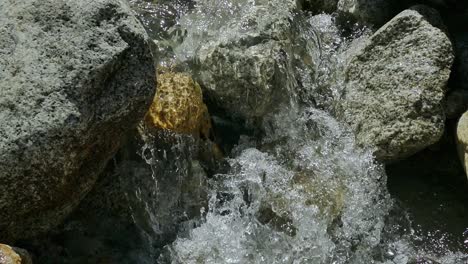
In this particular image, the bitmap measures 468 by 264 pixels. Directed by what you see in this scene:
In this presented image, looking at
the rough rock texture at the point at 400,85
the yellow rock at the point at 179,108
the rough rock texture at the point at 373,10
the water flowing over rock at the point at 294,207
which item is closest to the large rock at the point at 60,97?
the yellow rock at the point at 179,108

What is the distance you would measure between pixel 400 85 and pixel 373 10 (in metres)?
1.06

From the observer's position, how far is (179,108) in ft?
14.9

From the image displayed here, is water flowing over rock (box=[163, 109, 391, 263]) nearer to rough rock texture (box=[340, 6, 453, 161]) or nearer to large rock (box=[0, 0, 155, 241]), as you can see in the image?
rough rock texture (box=[340, 6, 453, 161])

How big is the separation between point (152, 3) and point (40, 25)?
2.25m

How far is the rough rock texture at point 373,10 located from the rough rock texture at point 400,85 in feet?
1.57

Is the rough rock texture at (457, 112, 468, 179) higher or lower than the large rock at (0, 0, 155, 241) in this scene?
lower

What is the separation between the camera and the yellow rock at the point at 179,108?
453 centimetres

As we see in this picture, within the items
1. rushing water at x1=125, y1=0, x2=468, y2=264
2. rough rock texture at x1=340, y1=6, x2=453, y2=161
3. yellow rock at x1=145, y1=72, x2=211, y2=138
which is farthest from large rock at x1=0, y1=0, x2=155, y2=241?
rough rock texture at x1=340, y1=6, x2=453, y2=161

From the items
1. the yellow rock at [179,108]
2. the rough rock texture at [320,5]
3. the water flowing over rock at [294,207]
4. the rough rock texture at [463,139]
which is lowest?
the water flowing over rock at [294,207]

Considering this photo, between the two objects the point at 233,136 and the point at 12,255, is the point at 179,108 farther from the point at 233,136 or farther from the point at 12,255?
the point at 12,255

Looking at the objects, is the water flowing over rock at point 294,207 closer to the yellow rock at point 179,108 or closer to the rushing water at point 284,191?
the rushing water at point 284,191

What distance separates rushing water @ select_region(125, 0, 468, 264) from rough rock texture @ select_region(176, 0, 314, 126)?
0.02 meters

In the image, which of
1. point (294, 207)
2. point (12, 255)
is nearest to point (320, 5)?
point (294, 207)

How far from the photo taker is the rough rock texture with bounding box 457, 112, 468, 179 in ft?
14.5
